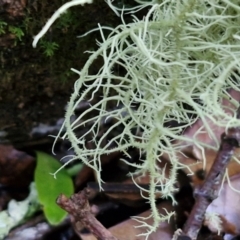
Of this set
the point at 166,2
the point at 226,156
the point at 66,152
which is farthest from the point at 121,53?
the point at 66,152

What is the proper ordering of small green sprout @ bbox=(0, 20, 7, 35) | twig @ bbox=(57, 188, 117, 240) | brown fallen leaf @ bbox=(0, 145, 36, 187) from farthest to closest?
1. brown fallen leaf @ bbox=(0, 145, 36, 187)
2. small green sprout @ bbox=(0, 20, 7, 35)
3. twig @ bbox=(57, 188, 117, 240)

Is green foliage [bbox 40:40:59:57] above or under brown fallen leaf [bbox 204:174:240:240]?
above

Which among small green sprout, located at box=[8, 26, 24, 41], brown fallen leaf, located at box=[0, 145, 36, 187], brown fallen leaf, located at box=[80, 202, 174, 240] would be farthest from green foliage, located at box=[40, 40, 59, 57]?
brown fallen leaf, located at box=[80, 202, 174, 240]

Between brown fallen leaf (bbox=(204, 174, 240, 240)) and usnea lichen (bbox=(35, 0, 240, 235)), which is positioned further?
brown fallen leaf (bbox=(204, 174, 240, 240))

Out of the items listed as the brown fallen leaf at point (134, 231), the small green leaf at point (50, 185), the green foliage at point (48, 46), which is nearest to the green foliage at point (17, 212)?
the small green leaf at point (50, 185)

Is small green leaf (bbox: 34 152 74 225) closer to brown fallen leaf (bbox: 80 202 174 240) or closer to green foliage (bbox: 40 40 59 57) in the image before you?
brown fallen leaf (bbox: 80 202 174 240)

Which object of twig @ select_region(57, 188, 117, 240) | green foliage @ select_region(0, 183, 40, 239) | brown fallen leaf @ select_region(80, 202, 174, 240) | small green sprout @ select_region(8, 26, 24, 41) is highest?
small green sprout @ select_region(8, 26, 24, 41)

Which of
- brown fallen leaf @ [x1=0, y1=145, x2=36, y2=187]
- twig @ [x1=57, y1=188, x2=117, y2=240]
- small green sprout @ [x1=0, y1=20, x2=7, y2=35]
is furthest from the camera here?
brown fallen leaf @ [x1=0, y1=145, x2=36, y2=187]
